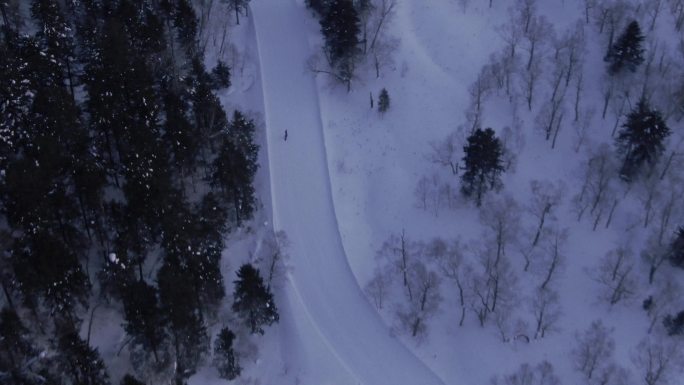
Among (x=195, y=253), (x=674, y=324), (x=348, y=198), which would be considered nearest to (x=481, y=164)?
(x=348, y=198)

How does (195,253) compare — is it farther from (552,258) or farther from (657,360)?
(657,360)

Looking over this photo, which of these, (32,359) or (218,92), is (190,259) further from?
(218,92)

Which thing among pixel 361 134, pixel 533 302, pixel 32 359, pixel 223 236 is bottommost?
pixel 32 359

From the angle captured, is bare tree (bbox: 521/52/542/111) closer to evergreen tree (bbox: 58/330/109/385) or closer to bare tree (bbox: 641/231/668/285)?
bare tree (bbox: 641/231/668/285)

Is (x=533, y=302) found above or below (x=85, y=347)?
above

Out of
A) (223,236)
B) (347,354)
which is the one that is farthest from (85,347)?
(347,354)

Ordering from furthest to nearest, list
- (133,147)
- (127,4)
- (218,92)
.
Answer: (218,92), (127,4), (133,147)

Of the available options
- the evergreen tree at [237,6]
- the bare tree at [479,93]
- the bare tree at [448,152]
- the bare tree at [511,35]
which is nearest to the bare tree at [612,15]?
the bare tree at [511,35]

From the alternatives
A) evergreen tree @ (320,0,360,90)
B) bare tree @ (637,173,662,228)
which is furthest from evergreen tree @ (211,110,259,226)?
bare tree @ (637,173,662,228)

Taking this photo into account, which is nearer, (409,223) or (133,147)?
(133,147)
